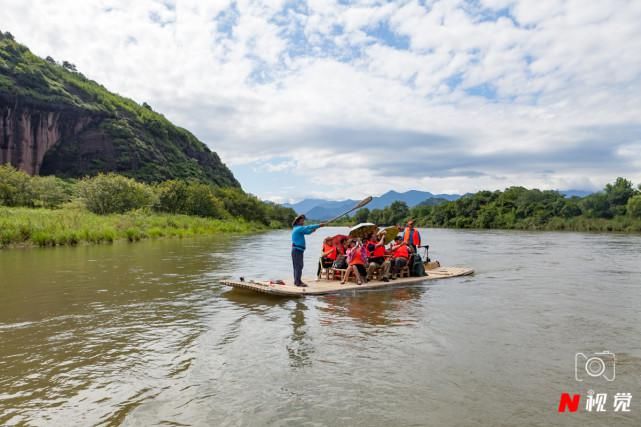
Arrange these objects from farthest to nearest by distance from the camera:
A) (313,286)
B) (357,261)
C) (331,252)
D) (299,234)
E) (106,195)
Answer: (106,195) → (331,252) → (357,261) → (313,286) → (299,234)

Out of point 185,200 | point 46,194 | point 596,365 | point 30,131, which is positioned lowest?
point 596,365

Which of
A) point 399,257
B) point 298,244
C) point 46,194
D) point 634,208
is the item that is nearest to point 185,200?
point 46,194

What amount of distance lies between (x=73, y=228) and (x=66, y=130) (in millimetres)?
65105

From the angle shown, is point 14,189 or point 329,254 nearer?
point 329,254

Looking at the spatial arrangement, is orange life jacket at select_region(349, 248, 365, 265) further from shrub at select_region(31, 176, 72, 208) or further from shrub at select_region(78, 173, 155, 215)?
shrub at select_region(31, 176, 72, 208)

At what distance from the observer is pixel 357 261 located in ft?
44.0

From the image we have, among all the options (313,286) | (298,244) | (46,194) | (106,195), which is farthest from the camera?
(46,194)

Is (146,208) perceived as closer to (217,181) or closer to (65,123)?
(65,123)

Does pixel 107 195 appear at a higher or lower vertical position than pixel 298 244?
higher

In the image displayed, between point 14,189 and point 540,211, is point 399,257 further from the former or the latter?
point 540,211

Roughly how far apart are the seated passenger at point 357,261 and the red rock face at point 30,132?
246 ft

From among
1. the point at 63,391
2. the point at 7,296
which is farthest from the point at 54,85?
the point at 63,391

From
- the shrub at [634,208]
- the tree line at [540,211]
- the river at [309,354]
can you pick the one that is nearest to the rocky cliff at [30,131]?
the river at [309,354]

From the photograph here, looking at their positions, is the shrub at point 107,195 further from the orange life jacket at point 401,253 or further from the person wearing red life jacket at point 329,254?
the orange life jacket at point 401,253
